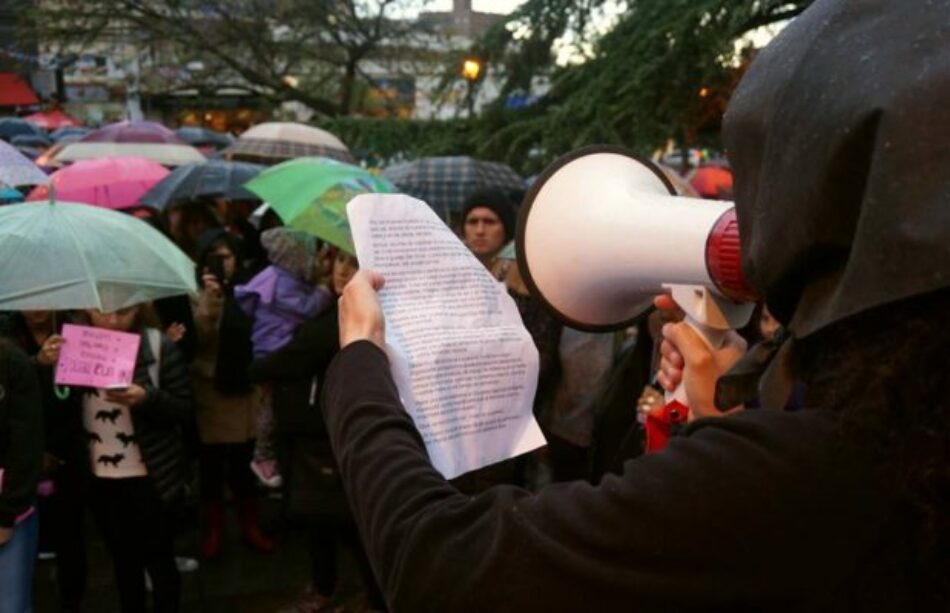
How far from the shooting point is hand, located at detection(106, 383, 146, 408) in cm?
310

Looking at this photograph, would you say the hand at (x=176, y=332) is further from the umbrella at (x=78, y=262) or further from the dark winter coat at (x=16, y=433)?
the dark winter coat at (x=16, y=433)

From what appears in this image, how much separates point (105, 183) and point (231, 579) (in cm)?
340

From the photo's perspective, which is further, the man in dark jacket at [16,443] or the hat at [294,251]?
the hat at [294,251]

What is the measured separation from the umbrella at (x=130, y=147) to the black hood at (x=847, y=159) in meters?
8.67

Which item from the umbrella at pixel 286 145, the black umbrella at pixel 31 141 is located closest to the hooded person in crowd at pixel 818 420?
the umbrella at pixel 286 145

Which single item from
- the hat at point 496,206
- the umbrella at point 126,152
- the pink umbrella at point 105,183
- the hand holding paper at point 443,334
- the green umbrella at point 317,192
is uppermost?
the hand holding paper at point 443,334

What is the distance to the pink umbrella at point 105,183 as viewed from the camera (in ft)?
20.5

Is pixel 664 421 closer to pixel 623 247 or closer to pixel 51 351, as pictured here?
pixel 623 247

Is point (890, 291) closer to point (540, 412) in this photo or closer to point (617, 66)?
point (540, 412)

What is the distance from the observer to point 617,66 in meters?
5.54

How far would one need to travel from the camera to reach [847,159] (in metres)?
0.72

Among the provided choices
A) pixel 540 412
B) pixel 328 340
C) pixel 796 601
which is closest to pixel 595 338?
pixel 540 412

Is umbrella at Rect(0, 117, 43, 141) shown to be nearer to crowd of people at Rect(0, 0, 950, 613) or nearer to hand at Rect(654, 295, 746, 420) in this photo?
hand at Rect(654, 295, 746, 420)

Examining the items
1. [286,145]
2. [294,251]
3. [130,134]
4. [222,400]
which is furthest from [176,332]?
[130,134]
